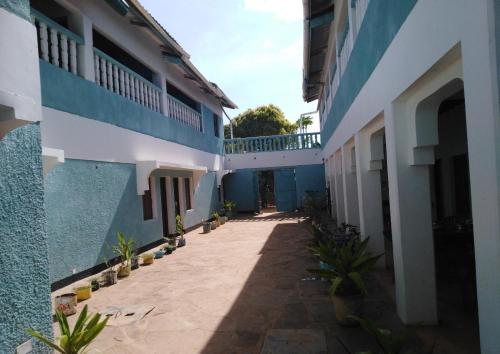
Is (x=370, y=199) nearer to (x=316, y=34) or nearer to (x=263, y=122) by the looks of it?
(x=316, y=34)

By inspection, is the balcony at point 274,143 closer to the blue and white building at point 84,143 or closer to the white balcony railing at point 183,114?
the blue and white building at point 84,143

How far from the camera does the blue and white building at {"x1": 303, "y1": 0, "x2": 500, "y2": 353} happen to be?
216cm

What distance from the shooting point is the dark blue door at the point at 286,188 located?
1919 centimetres

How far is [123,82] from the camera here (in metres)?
8.91

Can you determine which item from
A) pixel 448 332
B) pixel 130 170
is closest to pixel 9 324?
pixel 448 332

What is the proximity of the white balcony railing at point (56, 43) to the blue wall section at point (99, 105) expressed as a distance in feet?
0.79

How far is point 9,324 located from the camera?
3064mm

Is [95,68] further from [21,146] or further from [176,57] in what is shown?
[21,146]

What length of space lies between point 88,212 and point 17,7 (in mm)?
4653

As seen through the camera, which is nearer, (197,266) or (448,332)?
(448,332)

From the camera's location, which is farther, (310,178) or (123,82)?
(310,178)

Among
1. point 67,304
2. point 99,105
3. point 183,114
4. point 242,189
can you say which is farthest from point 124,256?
point 242,189

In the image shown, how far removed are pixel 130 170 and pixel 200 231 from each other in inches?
214

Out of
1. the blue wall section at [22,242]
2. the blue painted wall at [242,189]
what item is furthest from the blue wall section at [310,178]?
the blue wall section at [22,242]
